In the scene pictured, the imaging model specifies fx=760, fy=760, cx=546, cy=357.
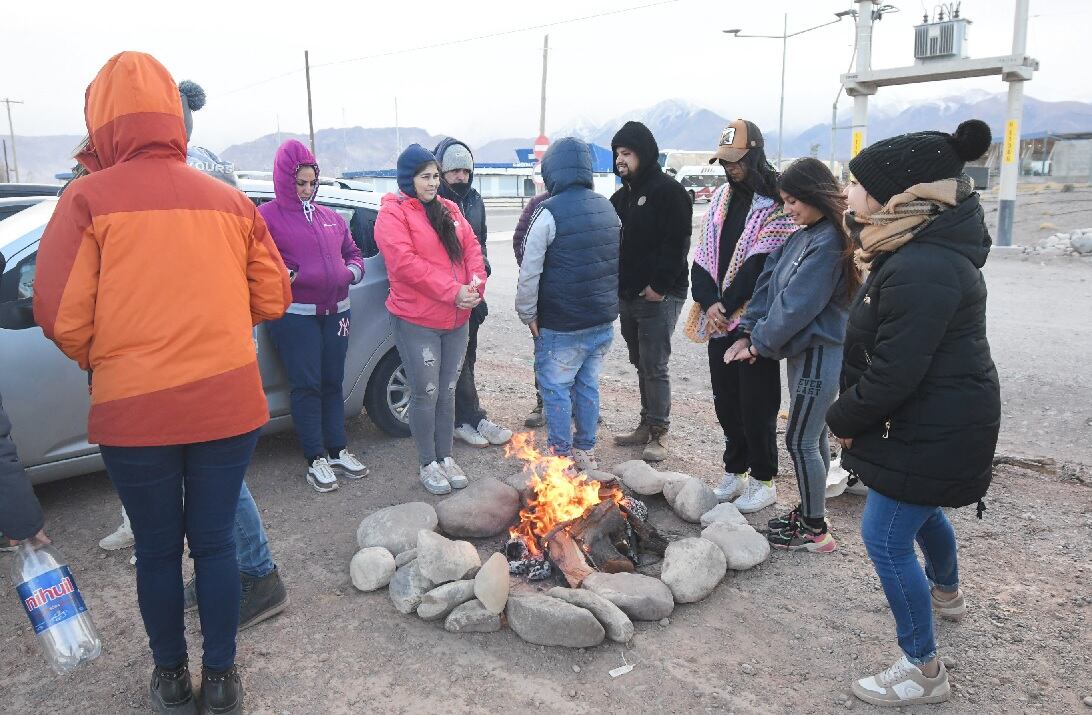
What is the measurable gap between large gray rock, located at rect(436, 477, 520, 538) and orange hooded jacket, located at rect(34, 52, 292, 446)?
1.77m

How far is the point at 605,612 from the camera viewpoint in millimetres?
3217

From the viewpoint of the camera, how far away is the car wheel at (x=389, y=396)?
544 centimetres

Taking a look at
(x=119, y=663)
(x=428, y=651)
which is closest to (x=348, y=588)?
(x=428, y=651)

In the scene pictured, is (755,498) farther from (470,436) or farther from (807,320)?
(470,436)

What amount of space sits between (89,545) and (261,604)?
4.55 feet

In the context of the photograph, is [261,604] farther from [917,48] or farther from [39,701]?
[917,48]

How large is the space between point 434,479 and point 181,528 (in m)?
2.20

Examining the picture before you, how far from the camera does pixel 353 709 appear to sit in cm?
282

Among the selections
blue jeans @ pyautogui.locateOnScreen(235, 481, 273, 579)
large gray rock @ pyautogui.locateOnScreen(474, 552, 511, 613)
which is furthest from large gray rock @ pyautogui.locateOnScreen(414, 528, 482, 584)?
blue jeans @ pyautogui.locateOnScreen(235, 481, 273, 579)

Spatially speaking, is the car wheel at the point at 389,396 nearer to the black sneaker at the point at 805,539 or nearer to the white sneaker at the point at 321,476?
the white sneaker at the point at 321,476

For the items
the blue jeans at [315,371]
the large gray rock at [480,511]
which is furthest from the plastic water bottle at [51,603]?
the blue jeans at [315,371]

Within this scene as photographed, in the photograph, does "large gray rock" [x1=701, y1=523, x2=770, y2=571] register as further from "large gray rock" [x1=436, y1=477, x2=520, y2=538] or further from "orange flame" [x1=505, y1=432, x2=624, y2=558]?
"large gray rock" [x1=436, y1=477, x2=520, y2=538]

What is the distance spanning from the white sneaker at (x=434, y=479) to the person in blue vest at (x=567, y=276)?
74cm

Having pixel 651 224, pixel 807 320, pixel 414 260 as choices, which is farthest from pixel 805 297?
pixel 414 260
